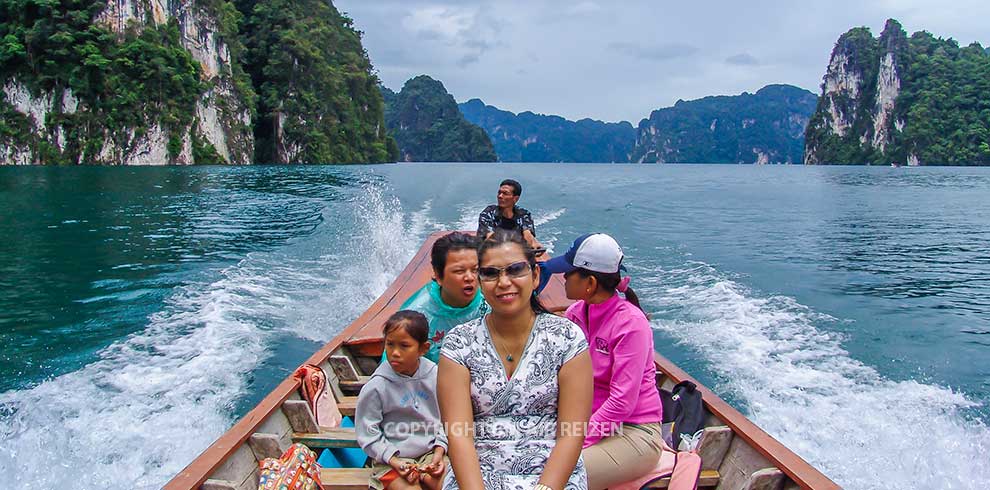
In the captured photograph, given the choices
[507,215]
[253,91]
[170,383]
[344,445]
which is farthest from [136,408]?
[253,91]

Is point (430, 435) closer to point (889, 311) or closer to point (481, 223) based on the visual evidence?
point (481, 223)

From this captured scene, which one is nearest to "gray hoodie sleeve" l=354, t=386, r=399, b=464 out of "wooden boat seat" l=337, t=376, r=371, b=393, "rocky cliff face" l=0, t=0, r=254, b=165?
"wooden boat seat" l=337, t=376, r=371, b=393

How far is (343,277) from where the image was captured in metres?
9.50

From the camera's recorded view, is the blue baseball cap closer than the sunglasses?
No

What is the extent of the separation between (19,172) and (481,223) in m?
32.3

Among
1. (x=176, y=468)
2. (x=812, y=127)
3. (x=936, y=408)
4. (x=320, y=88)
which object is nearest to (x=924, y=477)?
(x=936, y=408)

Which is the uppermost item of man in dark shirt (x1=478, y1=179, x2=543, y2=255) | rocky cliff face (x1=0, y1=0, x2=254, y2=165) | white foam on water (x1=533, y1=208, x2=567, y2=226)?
rocky cliff face (x1=0, y1=0, x2=254, y2=165)

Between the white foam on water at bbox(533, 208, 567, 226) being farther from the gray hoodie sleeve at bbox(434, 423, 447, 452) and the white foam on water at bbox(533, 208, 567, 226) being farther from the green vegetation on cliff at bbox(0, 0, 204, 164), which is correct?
the green vegetation on cliff at bbox(0, 0, 204, 164)

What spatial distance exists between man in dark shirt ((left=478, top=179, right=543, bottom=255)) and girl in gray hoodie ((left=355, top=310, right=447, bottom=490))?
280 cm

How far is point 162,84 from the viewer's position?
131 feet

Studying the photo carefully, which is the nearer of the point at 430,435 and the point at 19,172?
the point at 430,435

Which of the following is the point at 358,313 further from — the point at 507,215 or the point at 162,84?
the point at 162,84

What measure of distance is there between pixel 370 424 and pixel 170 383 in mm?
3234

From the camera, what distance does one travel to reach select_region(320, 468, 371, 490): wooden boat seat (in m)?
2.74
